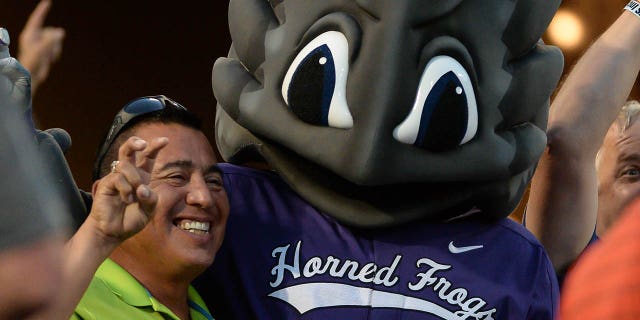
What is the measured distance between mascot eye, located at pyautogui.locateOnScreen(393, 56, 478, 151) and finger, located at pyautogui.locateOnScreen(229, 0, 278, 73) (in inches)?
12.1

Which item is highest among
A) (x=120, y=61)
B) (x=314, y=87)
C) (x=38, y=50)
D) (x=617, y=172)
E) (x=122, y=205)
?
(x=122, y=205)

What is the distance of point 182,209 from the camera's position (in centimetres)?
Answer: 200

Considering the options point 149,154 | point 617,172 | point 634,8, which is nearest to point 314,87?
point 149,154

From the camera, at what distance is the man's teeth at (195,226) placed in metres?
1.98

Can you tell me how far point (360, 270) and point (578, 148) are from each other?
21.9 inches

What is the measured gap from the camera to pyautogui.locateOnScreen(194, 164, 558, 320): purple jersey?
2.05m

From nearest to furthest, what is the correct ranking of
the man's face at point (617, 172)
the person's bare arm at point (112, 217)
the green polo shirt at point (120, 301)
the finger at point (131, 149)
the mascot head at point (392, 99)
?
the person's bare arm at point (112, 217), the finger at point (131, 149), the green polo shirt at point (120, 301), the mascot head at point (392, 99), the man's face at point (617, 172)

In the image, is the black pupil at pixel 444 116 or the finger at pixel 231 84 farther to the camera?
the finger at pixel 231 84

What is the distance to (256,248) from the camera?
6.88ft

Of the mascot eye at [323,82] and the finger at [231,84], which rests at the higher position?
the mascot eye at [323,82]

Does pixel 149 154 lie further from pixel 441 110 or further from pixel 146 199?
pixel 441 110

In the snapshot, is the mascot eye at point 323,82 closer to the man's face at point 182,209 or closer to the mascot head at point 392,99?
the mascot head at point 392,99

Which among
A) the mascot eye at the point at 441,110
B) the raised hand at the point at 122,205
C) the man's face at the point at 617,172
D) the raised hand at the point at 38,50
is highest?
the raised hand at the point at 122,205

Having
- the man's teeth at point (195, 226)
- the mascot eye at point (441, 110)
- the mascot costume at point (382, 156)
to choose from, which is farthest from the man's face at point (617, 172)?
the man's teeth at point (195, 226)
